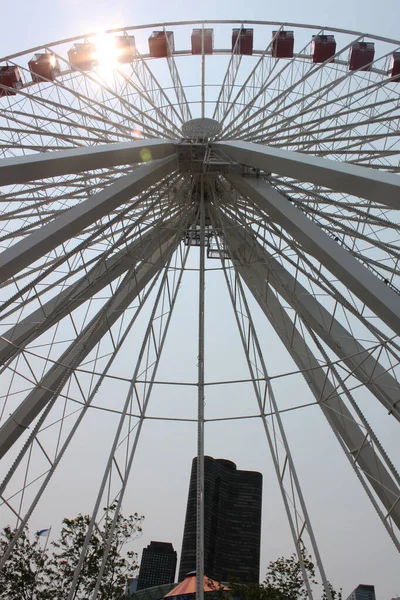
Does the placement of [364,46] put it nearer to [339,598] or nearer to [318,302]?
[318,302]

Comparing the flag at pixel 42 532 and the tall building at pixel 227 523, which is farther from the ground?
the tall building at pixel 227 523

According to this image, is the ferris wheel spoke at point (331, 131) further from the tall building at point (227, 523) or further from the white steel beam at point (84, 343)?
the tall building at point (227, 523)

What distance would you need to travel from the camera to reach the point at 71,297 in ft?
60.5

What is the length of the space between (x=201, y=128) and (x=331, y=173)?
8417mm

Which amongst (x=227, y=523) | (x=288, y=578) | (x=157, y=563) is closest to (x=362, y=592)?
(x=157, y=563)

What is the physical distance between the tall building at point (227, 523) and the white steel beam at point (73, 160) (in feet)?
158

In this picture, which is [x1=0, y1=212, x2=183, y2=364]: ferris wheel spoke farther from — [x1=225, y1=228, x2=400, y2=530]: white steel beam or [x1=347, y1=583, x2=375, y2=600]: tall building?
[x1=347, y1=583, x2=375, y2=600]: tall building

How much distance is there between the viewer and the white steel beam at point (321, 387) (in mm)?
17188

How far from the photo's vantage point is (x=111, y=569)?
23.6 meters

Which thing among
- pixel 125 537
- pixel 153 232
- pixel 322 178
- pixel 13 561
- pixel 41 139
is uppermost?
pixel 41 139

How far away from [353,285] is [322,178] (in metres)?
2.68

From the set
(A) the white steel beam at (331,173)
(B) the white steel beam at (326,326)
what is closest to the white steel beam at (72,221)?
(A) the white steel beam at (331,173)

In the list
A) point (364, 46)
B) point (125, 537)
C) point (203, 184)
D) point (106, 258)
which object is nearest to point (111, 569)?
point (125, 537)

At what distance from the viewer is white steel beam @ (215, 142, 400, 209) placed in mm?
10664
